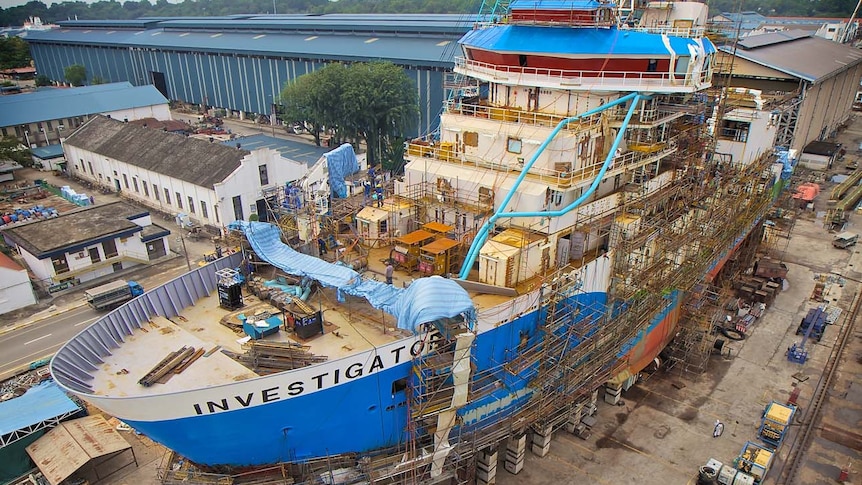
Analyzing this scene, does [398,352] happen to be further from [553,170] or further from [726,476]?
[726,476]

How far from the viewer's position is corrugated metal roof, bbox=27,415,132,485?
60.9 feet

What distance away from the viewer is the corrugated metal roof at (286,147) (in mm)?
53463

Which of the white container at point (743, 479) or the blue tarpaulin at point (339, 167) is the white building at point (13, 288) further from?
the white container at point (743, 479)

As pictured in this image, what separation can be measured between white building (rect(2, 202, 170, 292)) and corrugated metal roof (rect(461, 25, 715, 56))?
25892 millimetres

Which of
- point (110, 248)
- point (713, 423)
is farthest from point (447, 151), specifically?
point (110, 248)

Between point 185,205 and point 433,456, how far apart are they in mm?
33708

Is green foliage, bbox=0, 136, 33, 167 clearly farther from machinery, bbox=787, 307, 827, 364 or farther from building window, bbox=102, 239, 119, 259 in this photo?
machinery, bbox=787, 307, 827, 364

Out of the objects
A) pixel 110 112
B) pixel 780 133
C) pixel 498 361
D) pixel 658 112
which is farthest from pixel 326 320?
pixel 110 112

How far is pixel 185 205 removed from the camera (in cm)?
4241

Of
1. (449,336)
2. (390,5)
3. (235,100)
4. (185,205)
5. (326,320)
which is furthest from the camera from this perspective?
(390,5)

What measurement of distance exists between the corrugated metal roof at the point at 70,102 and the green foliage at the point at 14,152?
803cm

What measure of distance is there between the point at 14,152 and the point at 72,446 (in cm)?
4741

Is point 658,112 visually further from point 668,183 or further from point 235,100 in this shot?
point 235,100

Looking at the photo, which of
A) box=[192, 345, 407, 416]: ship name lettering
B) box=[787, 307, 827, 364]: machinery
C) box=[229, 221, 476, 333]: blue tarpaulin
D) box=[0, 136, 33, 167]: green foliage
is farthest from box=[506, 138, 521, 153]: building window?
box=[0, 136, 33, 167]: green foliage
